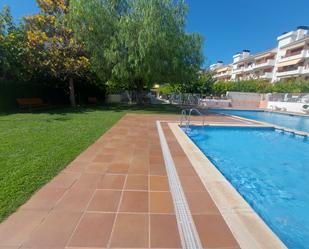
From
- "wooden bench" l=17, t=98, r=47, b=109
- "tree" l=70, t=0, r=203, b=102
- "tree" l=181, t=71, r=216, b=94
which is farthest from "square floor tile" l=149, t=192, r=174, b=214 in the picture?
"tree" l=181, t=71, r=216, b=94

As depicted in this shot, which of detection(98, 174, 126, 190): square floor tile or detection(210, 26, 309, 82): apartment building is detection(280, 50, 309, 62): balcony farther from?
detection(98, 174, 126, 190): square floor tile

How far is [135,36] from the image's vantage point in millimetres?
14391

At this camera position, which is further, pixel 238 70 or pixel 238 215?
pixel 238 70

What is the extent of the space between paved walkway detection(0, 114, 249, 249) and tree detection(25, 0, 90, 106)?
11.9m

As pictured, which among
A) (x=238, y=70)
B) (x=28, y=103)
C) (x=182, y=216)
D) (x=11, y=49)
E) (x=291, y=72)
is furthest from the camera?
(x=238, y=70)

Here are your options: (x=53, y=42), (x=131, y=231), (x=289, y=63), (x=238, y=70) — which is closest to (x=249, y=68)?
(x=238, y=70)

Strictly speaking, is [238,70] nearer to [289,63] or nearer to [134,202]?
[289,63]

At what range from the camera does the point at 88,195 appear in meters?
Result: 3.26

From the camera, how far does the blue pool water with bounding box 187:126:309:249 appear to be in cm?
380

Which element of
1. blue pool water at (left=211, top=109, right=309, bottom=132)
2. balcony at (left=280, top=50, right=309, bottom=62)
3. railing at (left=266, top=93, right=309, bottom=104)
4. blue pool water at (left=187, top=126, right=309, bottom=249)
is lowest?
blue pool water at (left=211, top=109, right=309, bottom=132)

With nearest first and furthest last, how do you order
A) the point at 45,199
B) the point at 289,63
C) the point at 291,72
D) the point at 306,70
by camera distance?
1. the point at 45,199
2. the point at 306,70
3. the point at 291,72
4. the point at 289,63

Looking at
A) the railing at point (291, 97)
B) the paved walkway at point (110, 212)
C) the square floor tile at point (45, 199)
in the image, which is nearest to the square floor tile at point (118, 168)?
the paved walkway at point (110, 212)

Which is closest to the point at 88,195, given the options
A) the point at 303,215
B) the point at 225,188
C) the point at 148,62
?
the point at 225,188

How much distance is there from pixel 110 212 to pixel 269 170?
5.33 m
